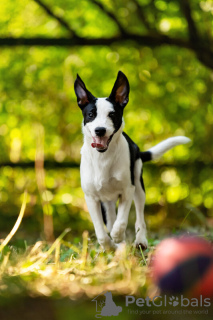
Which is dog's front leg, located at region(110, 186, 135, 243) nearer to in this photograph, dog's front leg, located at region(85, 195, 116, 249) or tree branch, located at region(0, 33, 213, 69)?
dog's front leg, located at region(85, 195, 116, 249)

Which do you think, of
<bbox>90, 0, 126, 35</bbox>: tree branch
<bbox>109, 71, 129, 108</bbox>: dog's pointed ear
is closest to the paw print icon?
<bbox>109, 71, 129, 108</bbox>: dog's pointed ear

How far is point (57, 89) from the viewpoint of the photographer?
667cm

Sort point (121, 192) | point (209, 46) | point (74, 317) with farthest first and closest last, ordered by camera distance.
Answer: point (209, 46) < point (121, 192) < point (74, 317)

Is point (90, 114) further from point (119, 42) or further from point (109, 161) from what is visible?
point (119, 42)

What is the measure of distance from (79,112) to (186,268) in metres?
4.87

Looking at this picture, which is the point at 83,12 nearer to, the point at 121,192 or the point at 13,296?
the point at 121,192

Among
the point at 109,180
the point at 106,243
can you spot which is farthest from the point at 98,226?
the point at 109,180

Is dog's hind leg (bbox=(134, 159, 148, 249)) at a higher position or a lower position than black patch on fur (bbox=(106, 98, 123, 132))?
lower

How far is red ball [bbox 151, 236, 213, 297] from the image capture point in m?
1.96

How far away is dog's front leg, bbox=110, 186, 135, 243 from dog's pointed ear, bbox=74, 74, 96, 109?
28.1 inches

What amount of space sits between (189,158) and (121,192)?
3448mm

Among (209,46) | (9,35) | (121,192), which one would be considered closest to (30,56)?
(9,35)

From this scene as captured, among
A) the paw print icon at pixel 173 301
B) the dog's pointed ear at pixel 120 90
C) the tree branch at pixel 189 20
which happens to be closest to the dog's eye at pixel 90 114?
the dog's pointed ear at pixel 120 90

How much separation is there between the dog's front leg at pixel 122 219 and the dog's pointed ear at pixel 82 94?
0.71m
